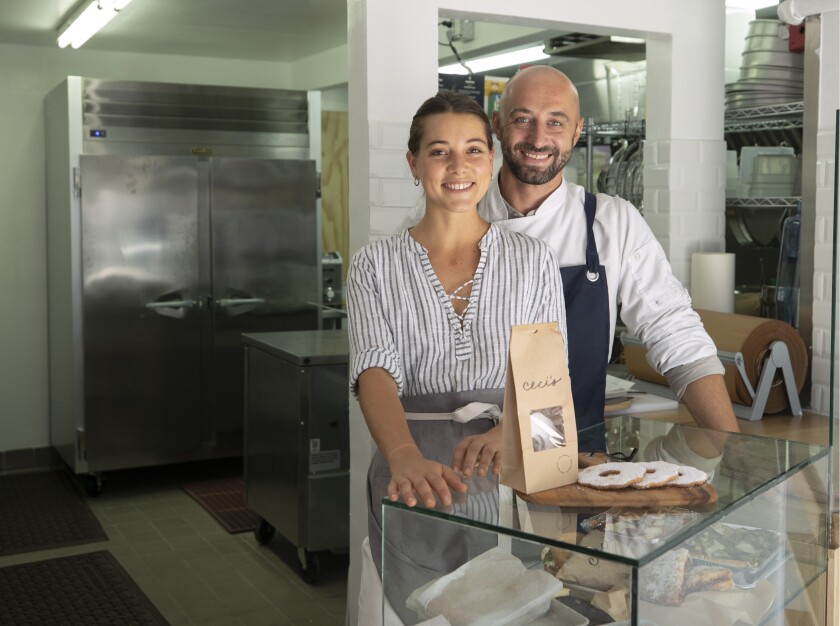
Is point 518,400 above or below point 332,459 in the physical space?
above

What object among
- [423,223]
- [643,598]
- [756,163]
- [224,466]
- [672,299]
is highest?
[756,163]

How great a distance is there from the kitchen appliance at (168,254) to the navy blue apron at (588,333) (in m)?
3.97

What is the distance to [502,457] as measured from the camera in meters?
1.36

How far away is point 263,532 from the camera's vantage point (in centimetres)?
476

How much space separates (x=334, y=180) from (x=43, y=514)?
10.5ft

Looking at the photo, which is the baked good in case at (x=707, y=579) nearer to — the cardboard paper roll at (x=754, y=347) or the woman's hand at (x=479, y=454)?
the woman's hand at (x=479, y=454)

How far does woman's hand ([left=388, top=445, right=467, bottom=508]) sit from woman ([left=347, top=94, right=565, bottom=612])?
345mm

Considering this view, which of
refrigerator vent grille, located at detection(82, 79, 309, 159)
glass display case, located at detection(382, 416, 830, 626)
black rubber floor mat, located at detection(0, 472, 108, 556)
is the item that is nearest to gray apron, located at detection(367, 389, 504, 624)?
glass display case, located at detection(382, 416, 830, 626)

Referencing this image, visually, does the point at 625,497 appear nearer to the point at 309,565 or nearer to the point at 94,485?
the point at 309,565

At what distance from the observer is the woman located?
72.3 inches

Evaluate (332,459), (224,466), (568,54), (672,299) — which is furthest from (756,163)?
(224,466)

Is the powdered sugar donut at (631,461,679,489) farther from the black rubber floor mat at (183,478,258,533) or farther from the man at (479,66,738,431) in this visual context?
the black rubber floor mat at (183,478,258,533)

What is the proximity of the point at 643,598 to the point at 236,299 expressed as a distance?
5030 millimetres

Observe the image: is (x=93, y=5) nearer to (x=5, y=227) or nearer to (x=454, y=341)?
(x=5, y=227)
